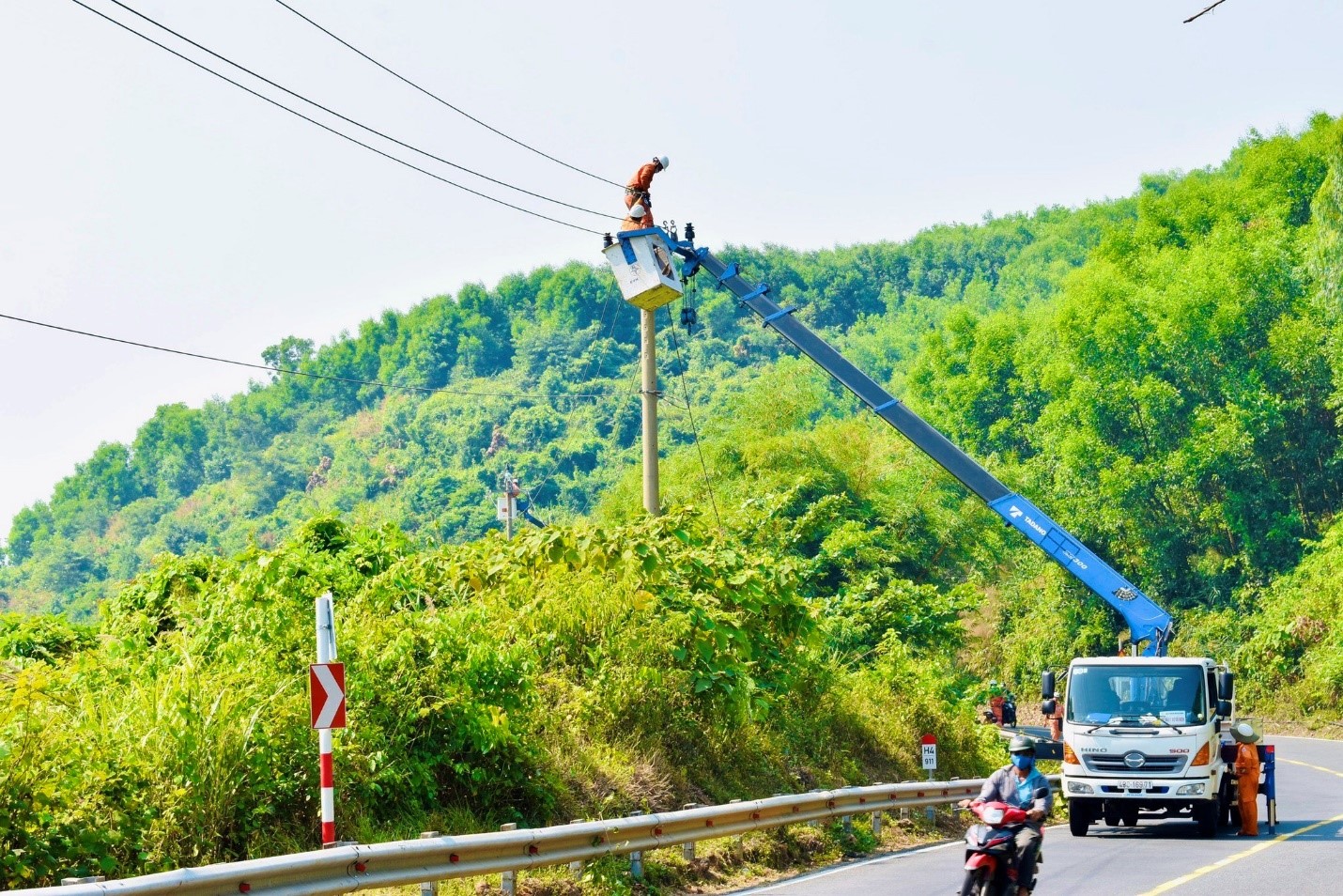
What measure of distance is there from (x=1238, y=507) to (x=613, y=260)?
47.5 metres

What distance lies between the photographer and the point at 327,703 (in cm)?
1180

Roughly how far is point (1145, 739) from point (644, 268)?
10583 mm

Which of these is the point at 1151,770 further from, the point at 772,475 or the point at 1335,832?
the point at 772,475

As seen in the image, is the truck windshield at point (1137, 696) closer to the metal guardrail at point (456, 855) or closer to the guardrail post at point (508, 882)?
the metal guardrail at point (456, 855)

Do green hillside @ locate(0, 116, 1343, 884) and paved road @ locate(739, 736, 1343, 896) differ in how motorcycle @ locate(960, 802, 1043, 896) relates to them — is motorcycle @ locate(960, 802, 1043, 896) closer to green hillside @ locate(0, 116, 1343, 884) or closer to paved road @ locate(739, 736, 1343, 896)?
paved road @ locate(739, 736, 1343, 896)

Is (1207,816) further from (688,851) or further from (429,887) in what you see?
(429,887)

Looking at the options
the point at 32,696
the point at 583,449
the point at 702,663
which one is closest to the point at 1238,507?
the point at 702,663

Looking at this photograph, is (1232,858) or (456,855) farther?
(1232,858)

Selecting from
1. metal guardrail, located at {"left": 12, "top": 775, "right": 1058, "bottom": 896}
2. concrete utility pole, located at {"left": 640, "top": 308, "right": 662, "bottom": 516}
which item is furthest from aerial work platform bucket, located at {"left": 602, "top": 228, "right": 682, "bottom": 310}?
metal guardrail, located at {"left": 12, "top": 775, "right": 1058, "bottom": 896}

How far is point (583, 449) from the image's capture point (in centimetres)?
13525

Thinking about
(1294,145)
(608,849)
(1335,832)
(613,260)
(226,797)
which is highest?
(1294,145)

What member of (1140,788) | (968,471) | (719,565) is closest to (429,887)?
(719,565)

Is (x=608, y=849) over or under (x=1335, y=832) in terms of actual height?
over

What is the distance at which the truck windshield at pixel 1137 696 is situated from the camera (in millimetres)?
21703
